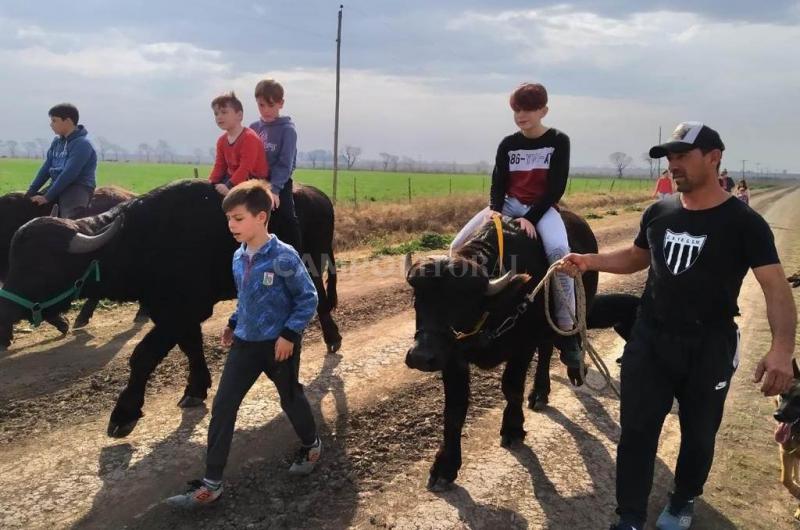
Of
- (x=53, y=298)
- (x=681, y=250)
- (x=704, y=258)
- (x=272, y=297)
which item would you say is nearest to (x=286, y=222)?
(x=53, y=298)

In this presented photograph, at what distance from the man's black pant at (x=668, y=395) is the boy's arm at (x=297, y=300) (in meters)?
1.98

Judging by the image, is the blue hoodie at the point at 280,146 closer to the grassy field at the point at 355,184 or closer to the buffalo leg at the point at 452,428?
the buffalo leg at the point at 452,428

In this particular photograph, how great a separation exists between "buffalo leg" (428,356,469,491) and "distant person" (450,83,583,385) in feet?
3.15

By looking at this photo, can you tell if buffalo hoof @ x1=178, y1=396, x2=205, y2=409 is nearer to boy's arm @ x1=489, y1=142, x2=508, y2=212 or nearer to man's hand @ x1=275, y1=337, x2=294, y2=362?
man's hand @ x1=275, y1=337, x2=294, y2=362

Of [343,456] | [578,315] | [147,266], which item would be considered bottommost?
[343,456]

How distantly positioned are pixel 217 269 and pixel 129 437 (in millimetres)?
1630

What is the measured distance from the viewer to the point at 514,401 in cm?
462

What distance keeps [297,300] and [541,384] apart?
2.74m

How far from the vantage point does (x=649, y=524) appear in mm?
3639

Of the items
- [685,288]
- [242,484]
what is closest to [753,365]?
[685,288]

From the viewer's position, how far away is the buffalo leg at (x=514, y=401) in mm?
4602

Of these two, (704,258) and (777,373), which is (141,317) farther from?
(777,373)

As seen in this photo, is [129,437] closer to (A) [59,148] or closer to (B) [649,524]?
(B) [649,524]

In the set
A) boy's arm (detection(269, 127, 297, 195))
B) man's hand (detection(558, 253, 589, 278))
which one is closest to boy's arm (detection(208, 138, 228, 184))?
boy's arm (detection(269, 127, 297, 195))
